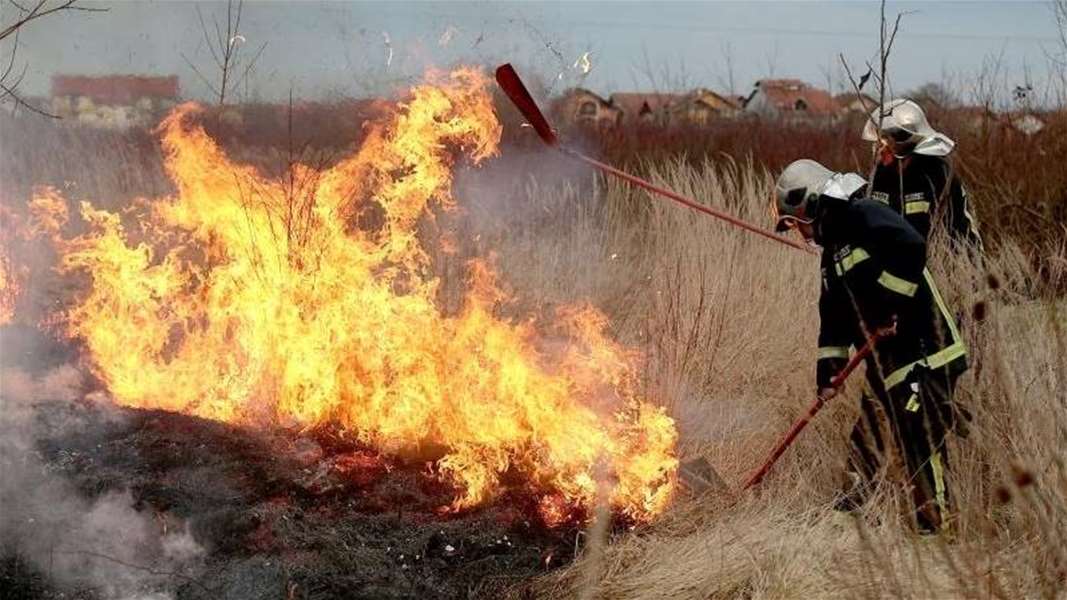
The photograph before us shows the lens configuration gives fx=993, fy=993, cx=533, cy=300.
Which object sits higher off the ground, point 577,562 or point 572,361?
point 572,361

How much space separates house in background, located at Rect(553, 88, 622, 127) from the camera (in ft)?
30.0

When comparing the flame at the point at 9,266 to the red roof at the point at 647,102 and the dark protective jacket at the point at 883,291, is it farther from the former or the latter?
the red roof at the point at 647,102

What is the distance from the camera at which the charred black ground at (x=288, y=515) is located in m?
3.93

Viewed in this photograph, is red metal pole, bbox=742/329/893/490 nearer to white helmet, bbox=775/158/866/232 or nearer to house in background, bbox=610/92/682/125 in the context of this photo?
white helmet, bbox=775/158/866/232

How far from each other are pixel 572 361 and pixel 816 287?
7.70 feet

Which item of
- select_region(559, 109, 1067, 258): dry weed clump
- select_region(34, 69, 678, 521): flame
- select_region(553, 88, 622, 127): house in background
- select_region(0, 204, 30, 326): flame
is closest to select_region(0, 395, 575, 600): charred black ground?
select_region(34, 69, 678, 521): flame

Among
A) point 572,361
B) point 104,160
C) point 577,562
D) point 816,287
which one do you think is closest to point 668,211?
point 816,287

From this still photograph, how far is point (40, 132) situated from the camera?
912 cm

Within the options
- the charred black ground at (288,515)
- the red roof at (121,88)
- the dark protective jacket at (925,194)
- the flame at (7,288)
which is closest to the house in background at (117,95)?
the red roof at (121,88)

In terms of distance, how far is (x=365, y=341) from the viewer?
518cm

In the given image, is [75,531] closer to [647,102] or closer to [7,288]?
[7,288]

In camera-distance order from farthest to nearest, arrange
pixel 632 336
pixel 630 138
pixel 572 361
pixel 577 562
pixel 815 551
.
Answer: pixel 630 138 < pixel 632 336 < pixel 572 361 < pixel 577 562 < pixel 815 551

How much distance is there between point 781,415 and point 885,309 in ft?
4.68

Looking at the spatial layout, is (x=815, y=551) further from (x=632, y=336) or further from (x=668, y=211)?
(x=668, y=211)
